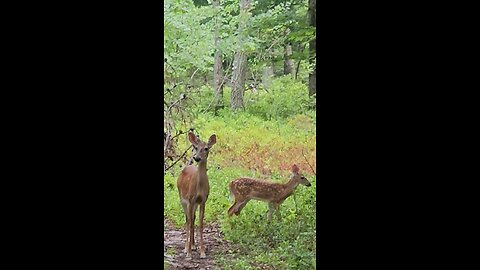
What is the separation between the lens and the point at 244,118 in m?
2.67

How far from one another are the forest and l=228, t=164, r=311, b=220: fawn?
0.02 m

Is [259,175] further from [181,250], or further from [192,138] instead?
[181,250]

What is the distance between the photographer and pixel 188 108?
2650 mm

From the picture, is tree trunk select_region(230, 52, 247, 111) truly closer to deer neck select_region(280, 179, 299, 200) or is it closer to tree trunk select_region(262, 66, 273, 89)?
tree trunk select_region(262, 66, 273, 89)

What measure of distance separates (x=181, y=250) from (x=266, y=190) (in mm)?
469

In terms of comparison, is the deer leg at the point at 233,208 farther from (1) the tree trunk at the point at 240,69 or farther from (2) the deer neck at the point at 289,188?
(1) the tree trunk at the point at 240,69

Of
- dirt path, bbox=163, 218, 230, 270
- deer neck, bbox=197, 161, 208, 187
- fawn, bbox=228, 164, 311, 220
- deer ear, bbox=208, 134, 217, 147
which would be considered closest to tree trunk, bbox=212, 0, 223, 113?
deer ear, bbox=208, 134, 217, 147

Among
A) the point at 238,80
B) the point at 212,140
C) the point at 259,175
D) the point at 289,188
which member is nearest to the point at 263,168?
the point at 259,175

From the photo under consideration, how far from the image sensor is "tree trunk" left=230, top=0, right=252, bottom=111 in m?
2.66

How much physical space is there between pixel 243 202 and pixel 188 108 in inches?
19.5

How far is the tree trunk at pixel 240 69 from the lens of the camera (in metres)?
2.66
